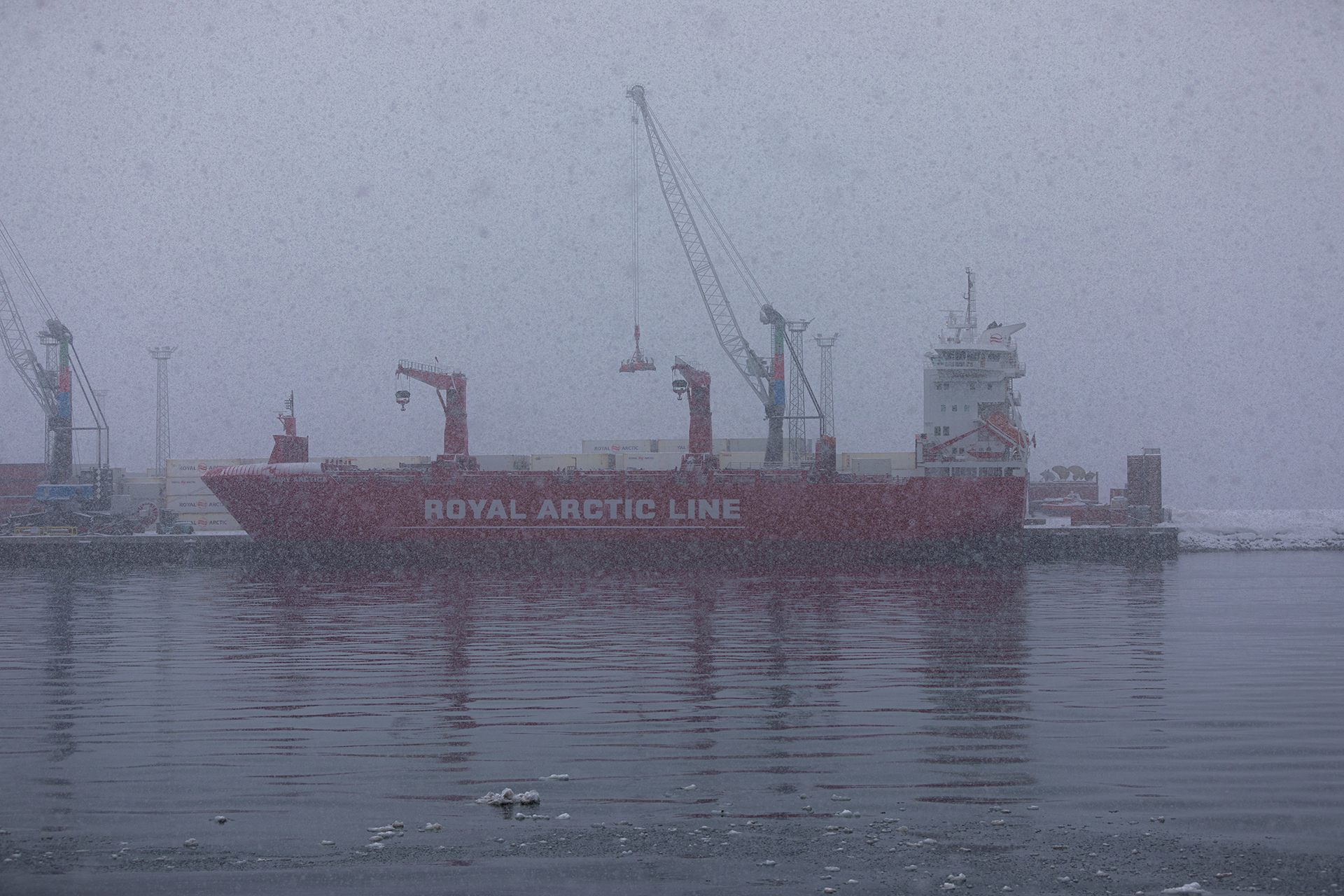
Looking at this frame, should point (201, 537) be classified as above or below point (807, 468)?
below

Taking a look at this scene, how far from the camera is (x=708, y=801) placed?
6320mm

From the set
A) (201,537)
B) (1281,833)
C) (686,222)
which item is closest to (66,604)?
(201,537)

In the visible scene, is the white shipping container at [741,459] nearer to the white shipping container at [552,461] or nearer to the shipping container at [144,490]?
the white shipping container at [552,461]

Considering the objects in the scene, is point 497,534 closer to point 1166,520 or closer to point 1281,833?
point 1281,833

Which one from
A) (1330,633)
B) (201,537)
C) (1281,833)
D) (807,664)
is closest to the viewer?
(1281,833)

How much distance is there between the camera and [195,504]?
56.8m

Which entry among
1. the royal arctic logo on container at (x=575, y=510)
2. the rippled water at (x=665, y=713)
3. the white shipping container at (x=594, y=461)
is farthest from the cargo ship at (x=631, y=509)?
the white shipping container at (x=594, y=461)

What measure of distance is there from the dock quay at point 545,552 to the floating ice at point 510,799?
26.9 meters

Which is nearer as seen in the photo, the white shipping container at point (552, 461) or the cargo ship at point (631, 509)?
the cargo ship at point (631, 509)

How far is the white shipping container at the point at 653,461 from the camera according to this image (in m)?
53.0

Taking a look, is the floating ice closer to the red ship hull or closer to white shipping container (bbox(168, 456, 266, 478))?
the red ship hull

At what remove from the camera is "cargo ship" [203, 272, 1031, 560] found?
3475 centimetres

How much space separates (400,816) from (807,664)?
22.3ft

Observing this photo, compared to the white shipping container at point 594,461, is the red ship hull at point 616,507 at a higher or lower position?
lower
